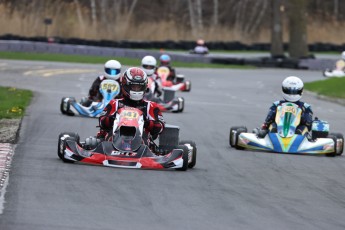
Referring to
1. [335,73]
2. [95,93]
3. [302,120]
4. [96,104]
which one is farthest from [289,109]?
[335,73]

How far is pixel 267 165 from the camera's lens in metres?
13.4

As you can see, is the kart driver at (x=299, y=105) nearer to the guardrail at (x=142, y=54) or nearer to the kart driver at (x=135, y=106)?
the kart driver at (x=135, y=106)

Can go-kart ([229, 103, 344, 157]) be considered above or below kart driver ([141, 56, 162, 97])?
below

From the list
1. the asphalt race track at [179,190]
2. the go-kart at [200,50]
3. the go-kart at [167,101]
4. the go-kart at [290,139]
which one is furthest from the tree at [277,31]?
the go-kart at [290,139]

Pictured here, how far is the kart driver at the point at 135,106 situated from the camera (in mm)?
12562

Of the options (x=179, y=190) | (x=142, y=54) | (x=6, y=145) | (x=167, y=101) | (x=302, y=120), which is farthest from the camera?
(x=142, y=54)

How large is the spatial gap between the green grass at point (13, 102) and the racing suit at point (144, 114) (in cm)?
563

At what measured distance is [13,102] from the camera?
2208cm

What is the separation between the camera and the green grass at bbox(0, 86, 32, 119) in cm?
1900

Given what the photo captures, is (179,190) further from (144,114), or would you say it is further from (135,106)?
(135,106)

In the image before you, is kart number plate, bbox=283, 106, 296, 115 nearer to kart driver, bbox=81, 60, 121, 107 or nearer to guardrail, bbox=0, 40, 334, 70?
kart driver, bbox=81, 60, 121, 107

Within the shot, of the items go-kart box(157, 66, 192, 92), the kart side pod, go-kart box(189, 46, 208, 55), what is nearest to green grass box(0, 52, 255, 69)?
go-kart box(189, 46, 208, 55)

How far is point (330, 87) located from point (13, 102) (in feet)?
44.9

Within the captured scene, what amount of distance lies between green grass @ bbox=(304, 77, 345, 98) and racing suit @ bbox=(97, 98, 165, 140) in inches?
697
